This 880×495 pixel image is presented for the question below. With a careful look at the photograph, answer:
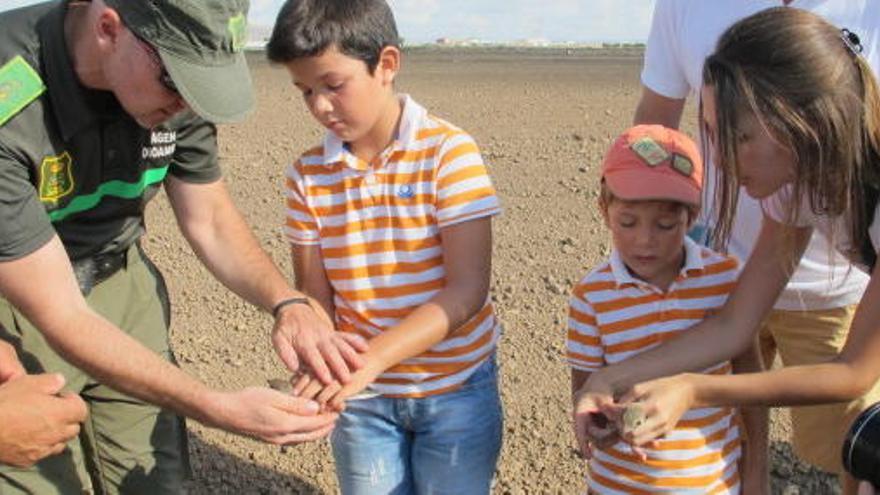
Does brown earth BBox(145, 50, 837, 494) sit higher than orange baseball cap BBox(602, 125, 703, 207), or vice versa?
orange baseball cap BBox(602, 125, 703, 207)

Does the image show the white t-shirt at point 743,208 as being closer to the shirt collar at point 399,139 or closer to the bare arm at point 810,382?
the bare arm at point 810,382

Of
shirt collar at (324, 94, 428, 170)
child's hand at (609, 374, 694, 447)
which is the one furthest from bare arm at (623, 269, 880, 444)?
shirt collar at (324, 94, 428, 170)

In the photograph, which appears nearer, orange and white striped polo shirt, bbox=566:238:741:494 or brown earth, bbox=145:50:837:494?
orange and white striped polo shirt, bbox=566:238:741:494

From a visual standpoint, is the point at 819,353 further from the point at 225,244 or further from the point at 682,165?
the point at 225,244

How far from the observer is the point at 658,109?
10.4 feet

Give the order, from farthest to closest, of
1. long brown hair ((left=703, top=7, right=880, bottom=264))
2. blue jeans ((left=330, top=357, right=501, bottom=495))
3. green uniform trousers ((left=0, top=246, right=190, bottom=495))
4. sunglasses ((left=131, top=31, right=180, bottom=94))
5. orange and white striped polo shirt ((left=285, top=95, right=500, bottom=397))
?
green uniform trousers ((left=0, top=246, right=190, bottom=495))
blue jeans ((left=330, top=357, right=501, bottom=495))
orange and white striped polo shirt ((left=285, top=95, right=500, bottom=397))
sunglasses ((left=131, top=31, right=180, bottom=94))
long brown hair ((left=703, top=7, right=880, bottom=264))

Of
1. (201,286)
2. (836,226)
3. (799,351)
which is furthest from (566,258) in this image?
(836,226)

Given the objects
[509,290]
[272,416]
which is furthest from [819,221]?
[509,290]

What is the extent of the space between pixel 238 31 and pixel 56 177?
614 millimetres

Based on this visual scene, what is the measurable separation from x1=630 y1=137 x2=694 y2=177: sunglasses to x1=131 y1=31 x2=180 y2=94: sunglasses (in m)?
1.10

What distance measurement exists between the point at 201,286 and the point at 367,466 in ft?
12.2

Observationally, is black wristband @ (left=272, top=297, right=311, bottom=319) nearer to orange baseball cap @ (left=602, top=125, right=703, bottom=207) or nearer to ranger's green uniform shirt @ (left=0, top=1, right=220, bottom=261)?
ranger's green uniform shirt @ (left=0, top=1, right=220, bottom=261)

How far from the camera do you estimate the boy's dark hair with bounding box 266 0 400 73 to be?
2549mm

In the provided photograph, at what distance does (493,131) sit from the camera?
478 inches
